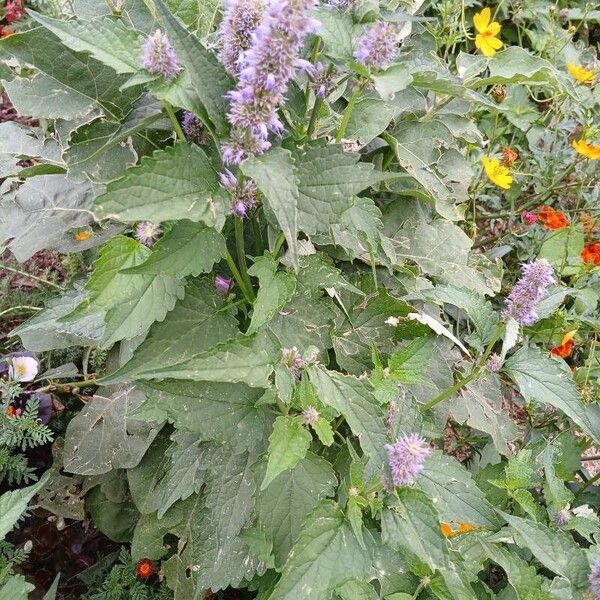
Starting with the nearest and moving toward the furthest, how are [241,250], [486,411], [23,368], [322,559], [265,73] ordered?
1. [265,73]
2. [322,559]
3. [241,250]
4. [486,411]
5. [23,368]

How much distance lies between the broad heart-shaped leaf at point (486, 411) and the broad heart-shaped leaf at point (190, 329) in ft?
2.46

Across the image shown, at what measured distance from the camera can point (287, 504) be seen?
4.61 ft

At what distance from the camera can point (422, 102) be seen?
1839 millimetres

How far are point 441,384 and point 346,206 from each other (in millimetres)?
801

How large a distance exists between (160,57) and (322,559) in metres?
0.94

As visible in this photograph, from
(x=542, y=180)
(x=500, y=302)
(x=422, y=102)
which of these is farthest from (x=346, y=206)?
(x=542, y=180)

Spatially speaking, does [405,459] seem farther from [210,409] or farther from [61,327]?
[61,327]

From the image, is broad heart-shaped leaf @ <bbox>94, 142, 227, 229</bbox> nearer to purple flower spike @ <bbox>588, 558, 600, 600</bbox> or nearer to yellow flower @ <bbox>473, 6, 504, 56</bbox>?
purple flower spike @ <bbox>588, 558, 600, 600</bbox>

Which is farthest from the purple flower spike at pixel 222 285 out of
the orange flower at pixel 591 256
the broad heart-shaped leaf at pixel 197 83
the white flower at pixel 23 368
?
the orange flower at pixel 591 256

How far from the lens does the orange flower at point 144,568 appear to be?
1965 mm

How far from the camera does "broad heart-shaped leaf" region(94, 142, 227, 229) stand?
0.99m

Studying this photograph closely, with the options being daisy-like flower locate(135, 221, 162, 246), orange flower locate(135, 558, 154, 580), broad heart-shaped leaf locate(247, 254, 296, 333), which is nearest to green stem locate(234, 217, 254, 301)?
broad heart-shaped leaf locate(247, 254, 296, 333)

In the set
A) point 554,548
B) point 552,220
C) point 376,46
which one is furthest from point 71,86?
point 552,220

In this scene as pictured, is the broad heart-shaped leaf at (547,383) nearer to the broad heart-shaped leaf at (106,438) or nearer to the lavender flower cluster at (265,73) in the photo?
the lavender flower cluster at (265,73)
